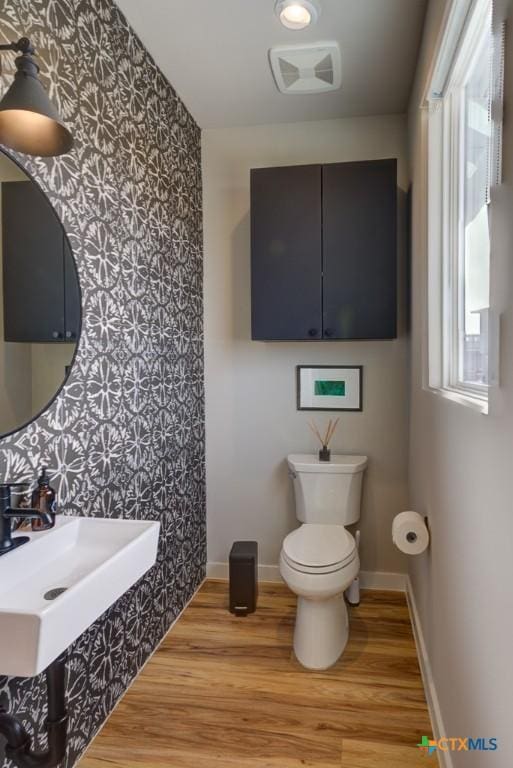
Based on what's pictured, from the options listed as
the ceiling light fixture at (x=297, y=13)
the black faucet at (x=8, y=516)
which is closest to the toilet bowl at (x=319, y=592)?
the black faucet at (x=8, y=516)

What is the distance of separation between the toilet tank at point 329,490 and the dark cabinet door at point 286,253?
71 cm

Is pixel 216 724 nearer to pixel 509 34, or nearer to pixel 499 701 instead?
pixel 499 701

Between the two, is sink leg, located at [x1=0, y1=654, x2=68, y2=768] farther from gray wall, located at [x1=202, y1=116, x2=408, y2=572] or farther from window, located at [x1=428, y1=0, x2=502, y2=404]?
gray wall, located at [x1=202, y1=116, x2=408, y2=572]

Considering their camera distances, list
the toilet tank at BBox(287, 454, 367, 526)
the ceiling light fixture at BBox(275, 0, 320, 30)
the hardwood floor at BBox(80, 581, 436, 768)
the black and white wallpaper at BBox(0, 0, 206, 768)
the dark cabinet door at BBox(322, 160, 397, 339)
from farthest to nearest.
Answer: the toilet tank at BBox(287, 454, 367, 526) → the dark cabinet door at BBox(322, 160, 397, 339) → the ceiling light fixture at BBox(275, 0, 320, 30) → the hardwood floor at BBox(80, 581, 436, 768) → the black and white wallpaper at BBox(0, 0, 206, 768)

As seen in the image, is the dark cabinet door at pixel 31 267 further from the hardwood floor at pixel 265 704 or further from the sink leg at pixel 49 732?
the hardwood floor at pixel 265 704

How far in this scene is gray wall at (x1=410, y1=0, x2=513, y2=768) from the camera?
0.92 metres

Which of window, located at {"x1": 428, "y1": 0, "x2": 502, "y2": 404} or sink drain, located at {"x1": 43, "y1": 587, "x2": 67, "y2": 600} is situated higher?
window, located at {"x1": 428, "y1": 0, "x2": 502, "y2": 404}

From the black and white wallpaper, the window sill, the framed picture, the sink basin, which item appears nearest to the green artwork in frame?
the framed picture

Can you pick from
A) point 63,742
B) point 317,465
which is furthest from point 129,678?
point 317,465

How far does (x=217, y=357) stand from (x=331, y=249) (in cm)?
93

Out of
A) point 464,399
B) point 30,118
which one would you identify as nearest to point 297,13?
point 30,118

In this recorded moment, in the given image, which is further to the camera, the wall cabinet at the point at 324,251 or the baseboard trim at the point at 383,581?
the baseboard trim at the point at 383,581

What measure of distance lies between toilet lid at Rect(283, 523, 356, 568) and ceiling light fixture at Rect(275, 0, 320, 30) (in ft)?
7.24

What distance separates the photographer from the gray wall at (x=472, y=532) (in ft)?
3.01
